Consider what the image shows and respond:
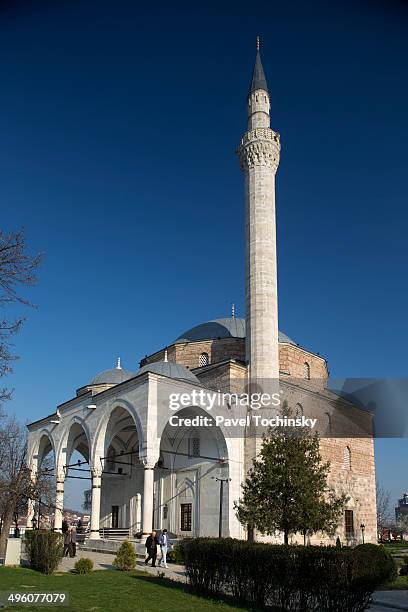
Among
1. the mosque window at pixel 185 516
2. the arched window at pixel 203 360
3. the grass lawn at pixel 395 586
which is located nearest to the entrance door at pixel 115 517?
the mosque window at pixel 185 516

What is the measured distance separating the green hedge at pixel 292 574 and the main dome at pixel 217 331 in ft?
56.5

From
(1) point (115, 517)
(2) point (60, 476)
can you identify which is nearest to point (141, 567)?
(2) point (60, 476)

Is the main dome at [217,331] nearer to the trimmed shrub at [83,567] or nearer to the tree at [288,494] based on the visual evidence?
the tree at [288,494]

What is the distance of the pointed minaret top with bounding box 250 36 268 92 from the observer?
23.7 metres

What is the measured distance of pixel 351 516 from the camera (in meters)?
24.1

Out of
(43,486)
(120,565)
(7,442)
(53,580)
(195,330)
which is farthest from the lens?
(195,330)

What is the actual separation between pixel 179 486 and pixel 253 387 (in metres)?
4.54

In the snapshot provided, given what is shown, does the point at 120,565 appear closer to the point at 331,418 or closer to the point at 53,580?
the point at 53,580

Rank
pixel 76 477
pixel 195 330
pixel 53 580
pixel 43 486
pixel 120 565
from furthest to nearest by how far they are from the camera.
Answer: pixel 195 330, pixel 76 477, pixel 43 486, pixel 120 565, pixel 53 580

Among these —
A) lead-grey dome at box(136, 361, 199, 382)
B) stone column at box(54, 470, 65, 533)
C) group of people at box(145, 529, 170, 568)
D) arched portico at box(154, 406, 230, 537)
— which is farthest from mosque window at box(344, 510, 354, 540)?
group of people at box(145, 529, 170, 568)

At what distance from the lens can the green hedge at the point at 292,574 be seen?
6.86 m

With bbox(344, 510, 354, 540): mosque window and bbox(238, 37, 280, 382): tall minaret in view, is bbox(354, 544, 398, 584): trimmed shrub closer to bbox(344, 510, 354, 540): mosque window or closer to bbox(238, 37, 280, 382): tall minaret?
bbox(238, 37, 280, 382): tall minaret

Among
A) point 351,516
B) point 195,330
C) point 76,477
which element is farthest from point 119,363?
point 351,516

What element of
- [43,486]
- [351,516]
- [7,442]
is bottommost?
[351,516]
